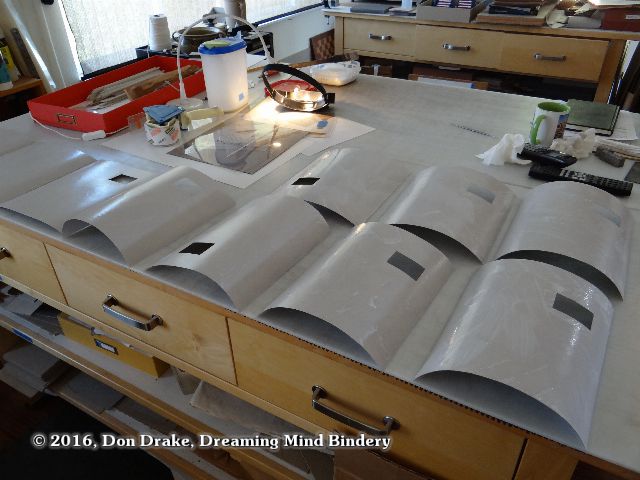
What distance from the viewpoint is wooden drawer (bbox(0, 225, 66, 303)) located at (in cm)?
92

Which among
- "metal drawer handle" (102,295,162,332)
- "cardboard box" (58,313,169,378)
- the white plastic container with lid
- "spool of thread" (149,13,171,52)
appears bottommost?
"cardboard box" (58,313,169,378)

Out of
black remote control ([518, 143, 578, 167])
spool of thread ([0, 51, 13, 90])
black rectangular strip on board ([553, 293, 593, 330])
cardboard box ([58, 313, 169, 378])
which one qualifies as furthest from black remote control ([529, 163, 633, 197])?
spool of thread ([0, 51, 13, 90])

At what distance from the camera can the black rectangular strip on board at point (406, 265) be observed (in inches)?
27.2

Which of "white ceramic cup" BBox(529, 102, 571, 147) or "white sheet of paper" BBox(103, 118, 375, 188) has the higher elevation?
"white ceramic cup" BBox(529, 102, 571, 147)

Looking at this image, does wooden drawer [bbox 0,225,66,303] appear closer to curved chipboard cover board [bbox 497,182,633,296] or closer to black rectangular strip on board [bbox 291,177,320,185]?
black rectangular strip on board [bbox 291,177,320,185]

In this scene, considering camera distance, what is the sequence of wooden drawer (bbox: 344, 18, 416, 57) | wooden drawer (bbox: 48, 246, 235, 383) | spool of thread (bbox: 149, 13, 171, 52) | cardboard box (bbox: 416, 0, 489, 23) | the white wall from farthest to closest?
1. the white wall
2. wooden drawer (bbox: 344, 18, 416, 57)
3. cardboard box (bbox: 416, 0, 489, 23)
4. spool of thread (bbox: 149, 13, 171, 52)
5. wooden drawer (bbox: 48, 246, 235, 383)

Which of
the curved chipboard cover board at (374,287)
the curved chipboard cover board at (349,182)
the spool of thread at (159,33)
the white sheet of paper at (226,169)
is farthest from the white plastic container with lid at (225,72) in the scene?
the spool of thread at (159,33)

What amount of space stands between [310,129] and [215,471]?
0.82m

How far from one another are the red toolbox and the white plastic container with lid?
134 millimetres

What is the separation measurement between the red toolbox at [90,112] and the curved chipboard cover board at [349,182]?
0.55 m

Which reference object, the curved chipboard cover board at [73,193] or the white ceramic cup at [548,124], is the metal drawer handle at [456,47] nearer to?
the white ceramic cup at [548,124]

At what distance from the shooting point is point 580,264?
0.73 meters

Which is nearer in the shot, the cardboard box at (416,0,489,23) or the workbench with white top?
the workbench with white top

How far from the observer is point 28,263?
96cm
